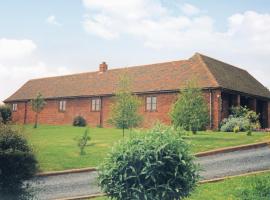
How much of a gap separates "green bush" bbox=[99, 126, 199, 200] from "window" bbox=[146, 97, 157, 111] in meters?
28.3

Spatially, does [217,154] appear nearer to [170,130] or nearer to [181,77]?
[170,130]

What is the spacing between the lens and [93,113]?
43375 millimetres

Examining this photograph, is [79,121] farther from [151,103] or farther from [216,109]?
[216,109]

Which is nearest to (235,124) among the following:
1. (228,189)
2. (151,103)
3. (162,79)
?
(151,103)

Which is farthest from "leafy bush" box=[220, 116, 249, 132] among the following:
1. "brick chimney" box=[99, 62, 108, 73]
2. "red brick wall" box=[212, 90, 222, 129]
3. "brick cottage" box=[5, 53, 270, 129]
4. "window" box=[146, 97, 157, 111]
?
"brick chimney" box=[99, 62, 108, 73]

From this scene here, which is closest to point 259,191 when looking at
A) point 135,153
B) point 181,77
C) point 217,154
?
point 135,153

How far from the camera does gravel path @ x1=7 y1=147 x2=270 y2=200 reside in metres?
14.3

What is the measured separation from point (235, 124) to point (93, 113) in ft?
55.0

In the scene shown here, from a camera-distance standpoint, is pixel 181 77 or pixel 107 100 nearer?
pixel 181 77

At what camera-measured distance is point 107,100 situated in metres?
42.1

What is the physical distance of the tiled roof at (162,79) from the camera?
37.0 metres

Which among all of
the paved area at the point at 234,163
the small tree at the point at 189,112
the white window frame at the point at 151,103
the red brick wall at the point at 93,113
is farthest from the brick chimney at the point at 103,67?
the paved area at the point at 234,163

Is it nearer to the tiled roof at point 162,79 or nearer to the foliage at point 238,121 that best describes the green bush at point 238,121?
the foliage at point 238,121

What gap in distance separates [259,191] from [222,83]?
24052 millimetres
